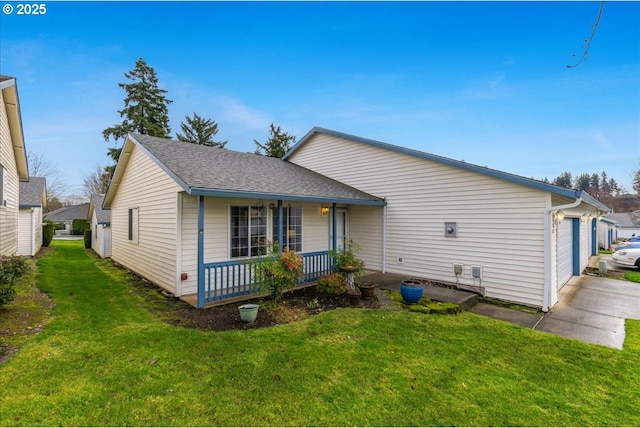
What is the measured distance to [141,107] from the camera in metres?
26.2

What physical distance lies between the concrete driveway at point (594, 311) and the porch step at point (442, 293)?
4.56 ft

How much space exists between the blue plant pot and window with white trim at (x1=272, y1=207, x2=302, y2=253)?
4.00 metres

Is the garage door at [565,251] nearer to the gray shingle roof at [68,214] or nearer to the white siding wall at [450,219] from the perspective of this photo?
the white siding wall at [450,219]

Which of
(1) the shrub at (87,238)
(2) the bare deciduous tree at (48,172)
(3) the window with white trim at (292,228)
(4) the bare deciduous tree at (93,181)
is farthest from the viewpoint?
(4) the bare deciduous tree at (93,181)

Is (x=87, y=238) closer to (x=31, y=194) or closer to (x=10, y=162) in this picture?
(x=31, y=194)

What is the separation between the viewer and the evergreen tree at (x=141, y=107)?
25.8 meters

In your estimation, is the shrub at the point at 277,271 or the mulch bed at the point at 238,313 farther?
the shrub at the point at 277,271

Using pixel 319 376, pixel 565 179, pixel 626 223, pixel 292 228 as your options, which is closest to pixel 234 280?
pixel 292 228

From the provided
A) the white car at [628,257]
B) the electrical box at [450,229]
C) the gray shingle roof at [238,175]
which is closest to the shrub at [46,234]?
the gray shingle roof at [238,175]

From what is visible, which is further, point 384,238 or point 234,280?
point 384,238

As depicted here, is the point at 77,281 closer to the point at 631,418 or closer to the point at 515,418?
the point at 515,418

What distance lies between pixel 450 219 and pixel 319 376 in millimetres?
6547

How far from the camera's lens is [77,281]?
30.1 ft

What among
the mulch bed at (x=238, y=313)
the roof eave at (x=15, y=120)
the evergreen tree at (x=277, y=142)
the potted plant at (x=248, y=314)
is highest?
the evergreen tree at (x=277, y=142)
